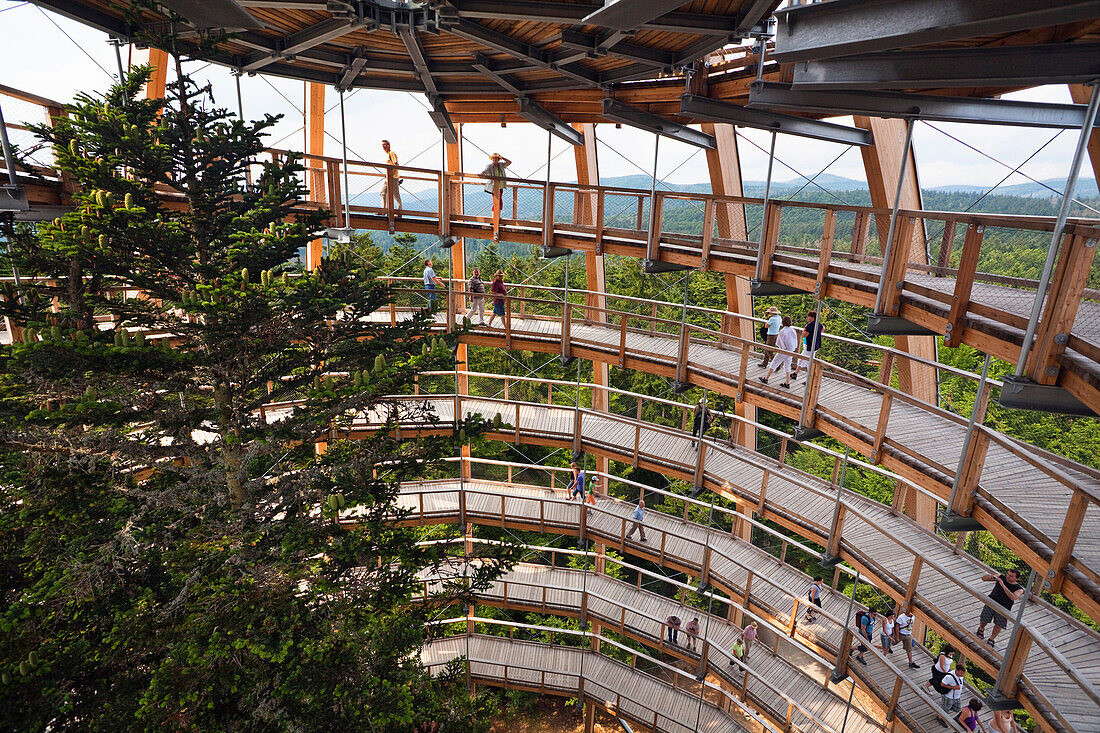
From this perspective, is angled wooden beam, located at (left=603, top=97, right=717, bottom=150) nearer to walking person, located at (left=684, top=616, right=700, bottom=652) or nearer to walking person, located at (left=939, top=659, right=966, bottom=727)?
walking person, located at (left=939, top=659, right=966, bottom=727)

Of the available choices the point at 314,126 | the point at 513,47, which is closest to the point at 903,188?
the point at 513,47

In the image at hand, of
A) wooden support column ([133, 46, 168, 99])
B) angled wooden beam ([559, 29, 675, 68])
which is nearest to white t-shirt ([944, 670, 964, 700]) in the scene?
angled wooden beam ([559, 29, 675, 68])

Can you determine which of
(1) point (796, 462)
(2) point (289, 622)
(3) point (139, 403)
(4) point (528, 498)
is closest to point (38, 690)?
(2) point (289, 622)

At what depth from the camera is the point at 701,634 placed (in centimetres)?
1374

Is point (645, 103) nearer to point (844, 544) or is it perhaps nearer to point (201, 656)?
point (844, 544)

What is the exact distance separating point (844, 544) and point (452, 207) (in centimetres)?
1053

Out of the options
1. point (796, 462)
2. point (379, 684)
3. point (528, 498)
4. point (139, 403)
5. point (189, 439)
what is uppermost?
point (139, 403)

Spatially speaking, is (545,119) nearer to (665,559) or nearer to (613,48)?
(613,48)

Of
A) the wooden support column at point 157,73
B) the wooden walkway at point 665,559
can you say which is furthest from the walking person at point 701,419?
the wooden support column at point 157,73

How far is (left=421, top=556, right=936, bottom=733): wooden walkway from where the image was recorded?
10.8m

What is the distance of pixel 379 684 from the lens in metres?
6.59

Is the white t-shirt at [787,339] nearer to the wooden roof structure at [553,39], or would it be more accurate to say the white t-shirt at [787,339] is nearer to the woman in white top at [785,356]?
the woman in white top at [785,356]

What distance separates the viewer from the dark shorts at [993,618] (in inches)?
284

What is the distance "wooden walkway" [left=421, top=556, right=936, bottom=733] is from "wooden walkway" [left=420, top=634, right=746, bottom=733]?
1028mm
